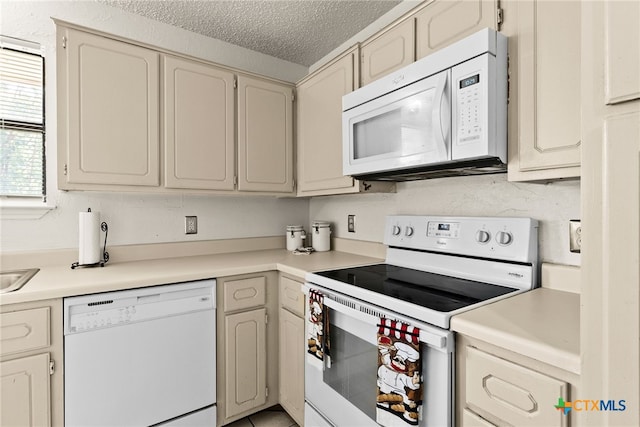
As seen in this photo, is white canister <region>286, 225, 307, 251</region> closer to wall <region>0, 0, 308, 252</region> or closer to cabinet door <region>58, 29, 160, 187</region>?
wall <region>0, 0, 308, 252</region>

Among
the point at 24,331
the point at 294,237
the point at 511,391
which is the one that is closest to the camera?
the point at 511,391

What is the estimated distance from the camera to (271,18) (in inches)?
82.9

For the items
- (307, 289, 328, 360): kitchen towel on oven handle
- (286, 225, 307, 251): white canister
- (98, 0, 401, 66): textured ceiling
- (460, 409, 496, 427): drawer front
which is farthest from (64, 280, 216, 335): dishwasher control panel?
(98, 0, 401, 66): textured ceiling

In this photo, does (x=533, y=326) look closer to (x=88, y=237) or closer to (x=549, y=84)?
(x=549, y=84)

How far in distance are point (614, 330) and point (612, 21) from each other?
60 cm

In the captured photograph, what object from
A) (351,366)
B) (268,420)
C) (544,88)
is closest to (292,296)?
(351,366)

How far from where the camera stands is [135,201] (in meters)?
2.08

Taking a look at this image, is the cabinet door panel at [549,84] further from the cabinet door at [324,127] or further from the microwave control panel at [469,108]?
the cabinet door at [324,127]

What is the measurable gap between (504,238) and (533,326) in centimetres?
53

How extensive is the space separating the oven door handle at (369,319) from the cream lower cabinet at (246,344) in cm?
57

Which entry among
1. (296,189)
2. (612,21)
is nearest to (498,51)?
(612,21)

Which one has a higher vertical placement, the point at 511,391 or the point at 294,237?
the point at 294,237

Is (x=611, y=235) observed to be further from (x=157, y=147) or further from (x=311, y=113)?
(x=157, y=147)

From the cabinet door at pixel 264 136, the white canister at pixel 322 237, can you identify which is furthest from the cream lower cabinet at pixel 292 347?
the cabinet door at pixel 264 136
